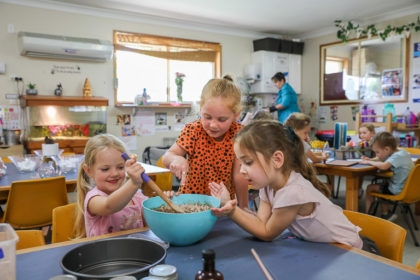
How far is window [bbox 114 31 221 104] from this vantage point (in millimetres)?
5637

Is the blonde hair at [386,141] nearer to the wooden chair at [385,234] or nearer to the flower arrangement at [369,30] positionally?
the wooden chair at [385,234]

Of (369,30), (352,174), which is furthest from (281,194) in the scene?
(369,30)

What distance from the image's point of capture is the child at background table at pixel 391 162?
10.1 ft

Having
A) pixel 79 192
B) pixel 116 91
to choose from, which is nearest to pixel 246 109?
pixel 116 91

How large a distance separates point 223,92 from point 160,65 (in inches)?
193

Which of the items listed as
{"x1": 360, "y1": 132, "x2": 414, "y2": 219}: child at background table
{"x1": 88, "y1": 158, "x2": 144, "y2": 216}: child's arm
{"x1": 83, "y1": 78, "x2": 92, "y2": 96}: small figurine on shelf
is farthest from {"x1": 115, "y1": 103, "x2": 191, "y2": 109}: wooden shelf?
{"x1": 88, "y1": 158, "x2": 144, "y2": 216}: child's arm

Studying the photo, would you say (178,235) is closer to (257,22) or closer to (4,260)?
(4,260)

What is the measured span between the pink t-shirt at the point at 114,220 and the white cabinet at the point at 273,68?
18.4 ft

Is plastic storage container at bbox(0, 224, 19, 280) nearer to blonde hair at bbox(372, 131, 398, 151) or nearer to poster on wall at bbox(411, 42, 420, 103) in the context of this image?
blonde hair at bbox(372, 131, 398, 151)

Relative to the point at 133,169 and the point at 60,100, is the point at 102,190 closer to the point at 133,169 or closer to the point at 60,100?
the point at 133,169

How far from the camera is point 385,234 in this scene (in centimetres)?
122

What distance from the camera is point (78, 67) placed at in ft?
17.1

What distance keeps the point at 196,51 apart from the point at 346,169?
4107 mm

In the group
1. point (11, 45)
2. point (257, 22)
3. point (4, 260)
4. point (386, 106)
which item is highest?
point (257, 22)
